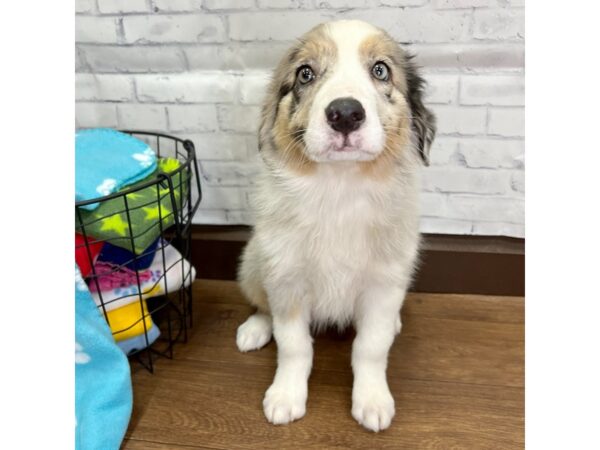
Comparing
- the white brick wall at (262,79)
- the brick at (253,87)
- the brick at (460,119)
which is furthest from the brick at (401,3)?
the brick at (253,87)

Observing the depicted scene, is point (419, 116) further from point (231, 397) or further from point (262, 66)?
point (231, 397)

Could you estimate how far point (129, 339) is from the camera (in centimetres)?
159

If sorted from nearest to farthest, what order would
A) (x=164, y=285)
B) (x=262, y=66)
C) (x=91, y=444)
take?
(x=91, y=444) → (x=164, y=285) → (x=262, y=66)

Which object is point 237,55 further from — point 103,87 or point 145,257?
point 145,257

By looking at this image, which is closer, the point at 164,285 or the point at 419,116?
the point at 419,116

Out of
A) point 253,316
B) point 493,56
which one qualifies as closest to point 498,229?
point 493,56

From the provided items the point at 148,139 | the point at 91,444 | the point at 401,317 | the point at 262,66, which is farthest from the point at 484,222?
the point at 91,444

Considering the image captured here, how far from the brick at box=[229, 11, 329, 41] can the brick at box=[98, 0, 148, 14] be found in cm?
31

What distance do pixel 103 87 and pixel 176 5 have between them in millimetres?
410

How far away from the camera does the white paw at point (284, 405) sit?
140cm

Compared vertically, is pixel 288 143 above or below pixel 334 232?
above

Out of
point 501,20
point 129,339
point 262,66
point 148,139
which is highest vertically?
point 501,20

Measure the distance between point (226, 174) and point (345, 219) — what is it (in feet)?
2.53

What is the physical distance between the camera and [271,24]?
5.70ft
